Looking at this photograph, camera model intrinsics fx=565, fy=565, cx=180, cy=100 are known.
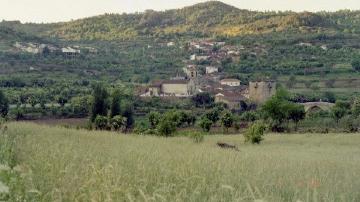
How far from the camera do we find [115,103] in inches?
1946

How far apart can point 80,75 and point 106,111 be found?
4735 cm

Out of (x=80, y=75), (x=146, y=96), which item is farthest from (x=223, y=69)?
(x=146, y=96)

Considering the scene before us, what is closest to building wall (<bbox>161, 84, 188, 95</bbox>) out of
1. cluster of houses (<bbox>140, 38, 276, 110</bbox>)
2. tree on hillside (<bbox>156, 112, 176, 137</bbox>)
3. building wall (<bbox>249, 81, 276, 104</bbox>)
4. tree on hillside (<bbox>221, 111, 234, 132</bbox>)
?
cluster of houses (<bbox>140, 38, 276, 110</bbox>)

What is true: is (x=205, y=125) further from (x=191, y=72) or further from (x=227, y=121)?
(x=191, y=72)

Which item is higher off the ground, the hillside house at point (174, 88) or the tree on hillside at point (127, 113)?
the tree on hillside at point (127, 113)

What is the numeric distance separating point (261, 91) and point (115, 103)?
35388 millimetres

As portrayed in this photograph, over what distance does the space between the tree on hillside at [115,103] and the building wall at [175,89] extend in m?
36.2

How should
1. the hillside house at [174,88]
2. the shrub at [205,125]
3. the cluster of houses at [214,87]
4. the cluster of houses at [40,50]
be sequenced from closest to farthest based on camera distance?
1. the shrub at [205,125]
2. the cluster of houses at [214,87]
3. the hillside house at [174,88]
4. the cluster of houses at [40,50]

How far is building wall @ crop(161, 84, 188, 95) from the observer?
87.3m

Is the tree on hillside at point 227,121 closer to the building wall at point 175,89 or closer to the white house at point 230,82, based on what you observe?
the building wall at point 175,89

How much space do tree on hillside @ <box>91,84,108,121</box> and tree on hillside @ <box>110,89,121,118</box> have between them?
70cm

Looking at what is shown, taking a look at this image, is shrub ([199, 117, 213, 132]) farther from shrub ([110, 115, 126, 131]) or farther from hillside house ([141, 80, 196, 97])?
hillside house ([141, 80, 196, 97])

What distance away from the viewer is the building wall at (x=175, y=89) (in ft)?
286

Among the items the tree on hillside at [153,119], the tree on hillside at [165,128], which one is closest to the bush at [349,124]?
the tree on hillside at [165,128]
